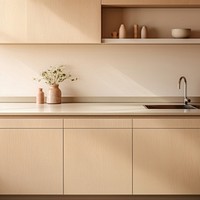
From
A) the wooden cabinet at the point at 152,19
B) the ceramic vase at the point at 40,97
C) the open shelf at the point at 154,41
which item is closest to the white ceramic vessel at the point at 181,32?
the open shelf at the point at 154,41

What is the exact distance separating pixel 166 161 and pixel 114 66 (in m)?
1.10

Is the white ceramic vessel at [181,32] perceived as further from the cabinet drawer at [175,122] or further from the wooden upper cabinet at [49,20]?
the cabinet drawer at [175,122]

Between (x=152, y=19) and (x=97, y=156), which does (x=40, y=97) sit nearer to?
(x=97, y=156)

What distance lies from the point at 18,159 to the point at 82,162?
0.50 meters

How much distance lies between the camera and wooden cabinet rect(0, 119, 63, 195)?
3578 mm

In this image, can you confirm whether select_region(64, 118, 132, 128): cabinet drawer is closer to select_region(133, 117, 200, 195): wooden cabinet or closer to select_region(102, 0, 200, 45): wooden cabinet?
select_region(133, 117, 200, 195): wooden cabinet

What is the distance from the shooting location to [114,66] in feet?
13.9

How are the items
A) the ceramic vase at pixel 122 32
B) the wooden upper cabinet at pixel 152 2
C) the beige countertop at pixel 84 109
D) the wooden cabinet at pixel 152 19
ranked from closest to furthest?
the beige countertop at pixel 84 109 → the wooden upper cabinet at pixel 152 2 → the ceramic vase at pixel 122 32 → the wooden cabinet at pixel 152 19

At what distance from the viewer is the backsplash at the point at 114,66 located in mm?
4242

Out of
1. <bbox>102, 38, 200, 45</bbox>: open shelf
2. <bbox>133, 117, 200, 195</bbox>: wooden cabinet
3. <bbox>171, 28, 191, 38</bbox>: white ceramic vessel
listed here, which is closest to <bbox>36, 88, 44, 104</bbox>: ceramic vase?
<bbox>102, 38, 200, 45</bbox>: open shelf

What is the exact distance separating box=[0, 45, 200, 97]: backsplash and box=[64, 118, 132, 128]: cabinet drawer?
0.72m

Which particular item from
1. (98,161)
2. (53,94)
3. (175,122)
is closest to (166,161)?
(175,122)

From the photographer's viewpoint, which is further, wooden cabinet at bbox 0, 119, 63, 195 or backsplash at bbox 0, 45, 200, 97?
backsplash at bbox 0, 45, 200, 97

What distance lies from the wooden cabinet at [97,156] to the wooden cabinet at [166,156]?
0.08 meters
